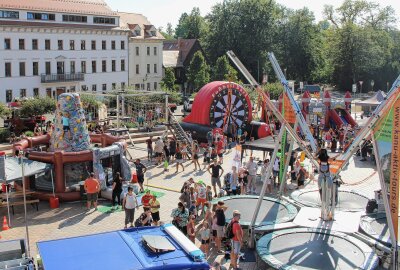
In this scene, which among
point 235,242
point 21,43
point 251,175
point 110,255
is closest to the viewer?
point 110,255

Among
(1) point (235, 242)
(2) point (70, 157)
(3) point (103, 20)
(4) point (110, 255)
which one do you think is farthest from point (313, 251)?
(3) point (103, 20)

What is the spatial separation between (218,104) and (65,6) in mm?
28010

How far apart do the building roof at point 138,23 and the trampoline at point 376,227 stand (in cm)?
5023

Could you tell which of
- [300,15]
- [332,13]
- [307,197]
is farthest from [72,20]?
[332,13]

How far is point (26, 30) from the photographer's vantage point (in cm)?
4931

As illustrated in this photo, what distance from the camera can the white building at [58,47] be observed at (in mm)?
48656

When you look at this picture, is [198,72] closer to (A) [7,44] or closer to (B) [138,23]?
(B) [138,23]

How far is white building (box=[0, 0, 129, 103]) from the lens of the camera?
48656 millimetres

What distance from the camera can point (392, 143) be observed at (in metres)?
12.4

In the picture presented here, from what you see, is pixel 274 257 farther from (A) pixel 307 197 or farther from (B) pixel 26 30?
(B) pixel 26 30

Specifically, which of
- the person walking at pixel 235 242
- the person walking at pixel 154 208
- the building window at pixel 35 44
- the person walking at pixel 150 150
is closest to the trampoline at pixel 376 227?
the person walking at pixel 235 242

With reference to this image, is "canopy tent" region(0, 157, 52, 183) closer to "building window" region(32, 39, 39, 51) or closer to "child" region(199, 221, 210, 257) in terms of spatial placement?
"child" region(199, 221, 210, 257)

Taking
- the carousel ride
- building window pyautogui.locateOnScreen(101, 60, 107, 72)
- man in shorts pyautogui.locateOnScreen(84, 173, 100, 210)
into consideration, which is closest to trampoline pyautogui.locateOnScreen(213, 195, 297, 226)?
Answer: man in shorts pyautogui.locateOnScreen(84, 173, 100, 210)

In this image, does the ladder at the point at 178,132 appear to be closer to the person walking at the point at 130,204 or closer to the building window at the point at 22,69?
the person walking at the point at 130,204
